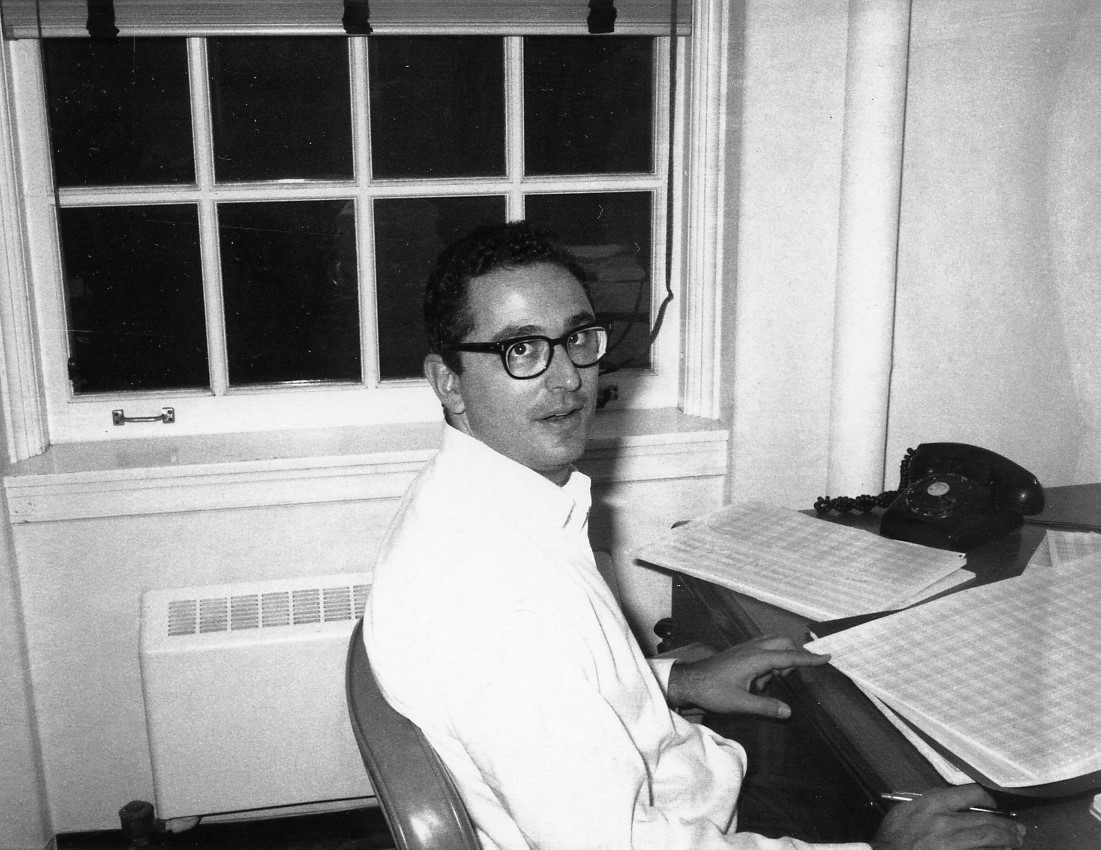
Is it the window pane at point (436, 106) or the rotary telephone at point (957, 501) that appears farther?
the window pane at point (436, 106)

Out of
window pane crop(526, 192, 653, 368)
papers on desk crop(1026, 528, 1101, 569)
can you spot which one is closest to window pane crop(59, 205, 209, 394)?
window pane crop(526, 192, 653, 368)

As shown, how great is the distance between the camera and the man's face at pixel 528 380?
1.19m

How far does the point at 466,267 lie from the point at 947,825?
0.78 m

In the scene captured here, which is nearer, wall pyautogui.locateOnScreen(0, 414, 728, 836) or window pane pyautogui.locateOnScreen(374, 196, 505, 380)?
wall pyautogui.locateOnScreen(0, 414, 728, 836)

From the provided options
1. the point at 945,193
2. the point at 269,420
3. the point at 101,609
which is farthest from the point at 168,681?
the point at 945,193

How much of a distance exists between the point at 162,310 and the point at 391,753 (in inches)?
53.5

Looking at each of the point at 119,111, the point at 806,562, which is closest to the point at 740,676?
the point at 806,562

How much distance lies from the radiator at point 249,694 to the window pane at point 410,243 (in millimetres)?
516

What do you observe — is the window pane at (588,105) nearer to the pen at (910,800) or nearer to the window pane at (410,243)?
the window pane at (410,243)

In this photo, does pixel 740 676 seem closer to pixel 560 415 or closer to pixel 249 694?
pixel 560 415

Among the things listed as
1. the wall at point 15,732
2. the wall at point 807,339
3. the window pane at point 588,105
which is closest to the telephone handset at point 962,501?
the wall at point 807,339

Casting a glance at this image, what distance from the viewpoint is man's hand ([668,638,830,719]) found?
1242 millimetres

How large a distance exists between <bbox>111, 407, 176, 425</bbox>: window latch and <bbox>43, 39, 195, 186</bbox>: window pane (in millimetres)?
443

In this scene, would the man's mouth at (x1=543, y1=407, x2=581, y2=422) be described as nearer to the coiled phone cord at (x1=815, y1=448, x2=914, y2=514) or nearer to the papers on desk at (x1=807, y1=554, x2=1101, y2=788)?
the papers on desk at (x1=807, y1=554, x2=1101, y2=788)
